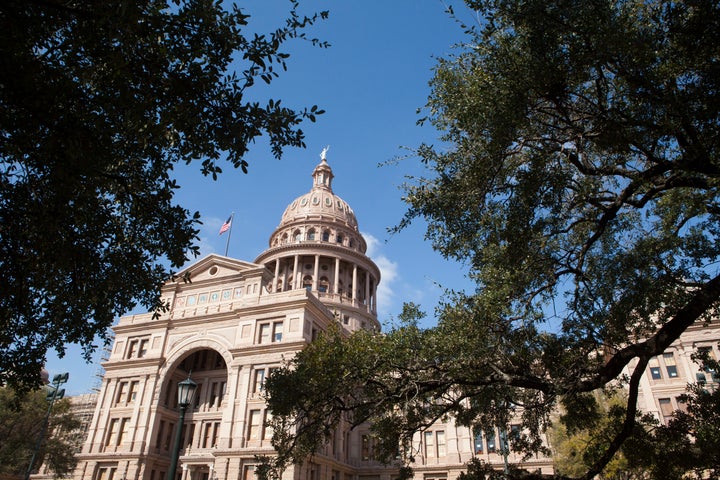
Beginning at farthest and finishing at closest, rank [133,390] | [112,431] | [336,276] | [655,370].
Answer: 1. [336,276]
2. [133,390]
3. [655,370]
4. [112,431]

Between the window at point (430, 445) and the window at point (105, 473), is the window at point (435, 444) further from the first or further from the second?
the window at point (105, 473)

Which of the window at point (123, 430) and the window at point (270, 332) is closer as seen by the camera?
the window at point (270, 332)

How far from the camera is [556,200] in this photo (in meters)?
13.6

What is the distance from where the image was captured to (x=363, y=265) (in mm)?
68875

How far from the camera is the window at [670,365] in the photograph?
44.8 m

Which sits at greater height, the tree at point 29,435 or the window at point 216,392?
the window at point 216,392

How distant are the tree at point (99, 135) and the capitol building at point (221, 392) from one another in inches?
1124

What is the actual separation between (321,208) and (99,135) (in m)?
66.4

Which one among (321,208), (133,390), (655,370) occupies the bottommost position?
(133,390)

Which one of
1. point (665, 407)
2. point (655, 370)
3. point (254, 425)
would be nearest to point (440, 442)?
point (254, 425)

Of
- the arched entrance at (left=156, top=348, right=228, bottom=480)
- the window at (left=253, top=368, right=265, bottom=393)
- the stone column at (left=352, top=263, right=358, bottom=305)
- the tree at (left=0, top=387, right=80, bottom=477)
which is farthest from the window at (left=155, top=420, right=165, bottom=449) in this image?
the stone column at (left=352, top=263, right=358, bottom=305)

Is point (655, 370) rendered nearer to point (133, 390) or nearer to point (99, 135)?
point (133, 390)

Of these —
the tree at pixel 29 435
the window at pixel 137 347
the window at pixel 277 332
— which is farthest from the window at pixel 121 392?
the window at pixel 277 332

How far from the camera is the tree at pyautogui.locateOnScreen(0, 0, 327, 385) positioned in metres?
8.55
